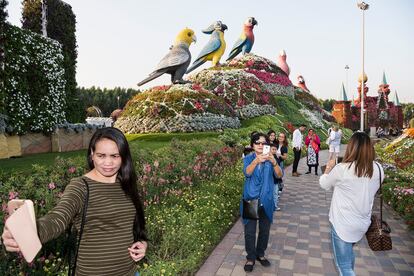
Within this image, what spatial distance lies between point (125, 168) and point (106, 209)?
0.30m

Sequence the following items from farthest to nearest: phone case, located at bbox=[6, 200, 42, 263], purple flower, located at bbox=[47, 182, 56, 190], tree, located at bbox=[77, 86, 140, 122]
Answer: tree, located at bbox=[77, 86, 140, 122] < purple flower, located at bbox=[47, 182, 56, 190] < phone case, located at bbox=[6, 200, 42, 263]

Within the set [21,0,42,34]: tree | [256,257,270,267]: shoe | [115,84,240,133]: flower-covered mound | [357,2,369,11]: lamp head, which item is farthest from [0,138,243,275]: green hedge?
[357,2,369,11]: lamp head

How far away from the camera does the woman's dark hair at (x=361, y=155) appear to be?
3002 mm

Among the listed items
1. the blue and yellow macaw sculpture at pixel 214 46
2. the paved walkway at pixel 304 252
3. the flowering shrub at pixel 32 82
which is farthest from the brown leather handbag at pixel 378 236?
the blue and yellow macaw sculpture at pixel 214 46

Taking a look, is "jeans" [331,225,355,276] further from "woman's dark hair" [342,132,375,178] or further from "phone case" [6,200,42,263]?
"phone case" [6,200,42,263]

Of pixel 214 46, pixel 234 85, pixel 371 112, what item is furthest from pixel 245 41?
pixel 371 112

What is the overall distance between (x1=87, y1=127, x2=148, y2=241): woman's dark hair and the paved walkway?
2.51 metres

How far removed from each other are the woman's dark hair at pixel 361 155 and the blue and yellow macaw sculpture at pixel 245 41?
124ft

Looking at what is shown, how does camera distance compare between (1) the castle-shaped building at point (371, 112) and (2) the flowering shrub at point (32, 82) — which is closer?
(2) the flowering shrub at point (32, 82)

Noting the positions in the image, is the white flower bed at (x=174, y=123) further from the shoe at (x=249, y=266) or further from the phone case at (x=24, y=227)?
the phone case at (x=24, y=227)

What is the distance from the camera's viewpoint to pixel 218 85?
91.8 feet

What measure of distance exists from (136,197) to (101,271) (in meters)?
0.51

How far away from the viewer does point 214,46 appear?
1169 inches

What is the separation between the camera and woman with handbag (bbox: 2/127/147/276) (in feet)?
6.38
